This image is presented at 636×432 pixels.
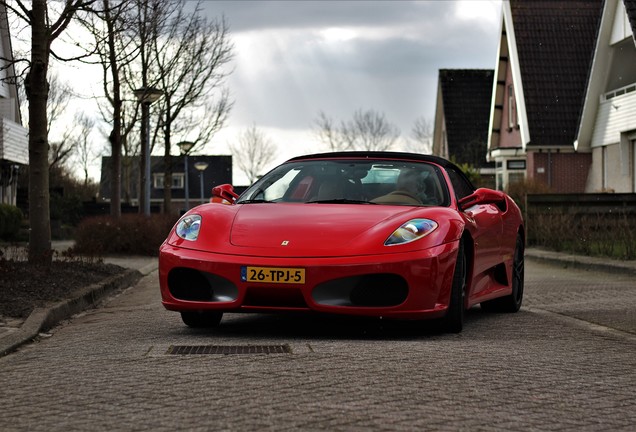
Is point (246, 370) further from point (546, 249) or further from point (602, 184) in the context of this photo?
point (602, 184)

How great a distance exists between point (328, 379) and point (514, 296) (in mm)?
4822

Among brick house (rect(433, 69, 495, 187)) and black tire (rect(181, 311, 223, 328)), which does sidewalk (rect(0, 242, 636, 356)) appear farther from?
brick house (rect(433, 69, 495, 187))

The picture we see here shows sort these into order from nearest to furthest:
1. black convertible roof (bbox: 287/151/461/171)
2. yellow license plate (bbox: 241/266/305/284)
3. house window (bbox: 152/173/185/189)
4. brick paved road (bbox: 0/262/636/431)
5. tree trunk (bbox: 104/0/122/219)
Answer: brick paved road (bbox: 0/262/636/431) < yellow license plate (bbox: 241/266/305/284) < black convertible roof (bbox: 287/151/461/171) < tree trunk (bbox: 104/0/122/219) < house window (bbox: 152/173/185/189)

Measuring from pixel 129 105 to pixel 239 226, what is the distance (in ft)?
82.4

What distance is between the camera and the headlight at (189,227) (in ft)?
25.8

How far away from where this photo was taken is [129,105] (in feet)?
105

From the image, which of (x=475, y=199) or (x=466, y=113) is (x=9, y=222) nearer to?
(x=475, y=199)

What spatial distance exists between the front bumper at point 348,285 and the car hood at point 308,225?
0.15 metres

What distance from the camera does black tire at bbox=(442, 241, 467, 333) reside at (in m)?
7.72

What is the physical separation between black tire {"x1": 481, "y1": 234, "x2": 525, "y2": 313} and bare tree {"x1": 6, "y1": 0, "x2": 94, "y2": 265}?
222 inches

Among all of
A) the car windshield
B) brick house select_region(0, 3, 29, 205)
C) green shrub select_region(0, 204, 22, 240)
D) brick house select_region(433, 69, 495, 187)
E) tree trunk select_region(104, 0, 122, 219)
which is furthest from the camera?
brick house select_region(433, 69, 495, 187)

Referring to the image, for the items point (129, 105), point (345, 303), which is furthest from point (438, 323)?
point (129, 105)

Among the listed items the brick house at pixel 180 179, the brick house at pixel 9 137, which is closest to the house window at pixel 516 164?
the brick house at pixel 9 137

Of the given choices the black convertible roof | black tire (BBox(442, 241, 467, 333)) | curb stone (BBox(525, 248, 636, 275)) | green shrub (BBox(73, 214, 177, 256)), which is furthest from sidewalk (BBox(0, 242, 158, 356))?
curb stone (BBox(525, 248, 636, 275))
